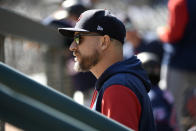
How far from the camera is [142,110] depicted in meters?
2.57

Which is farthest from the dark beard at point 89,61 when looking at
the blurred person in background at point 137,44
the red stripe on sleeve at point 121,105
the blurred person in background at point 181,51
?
the blurred person in background at point 137,44

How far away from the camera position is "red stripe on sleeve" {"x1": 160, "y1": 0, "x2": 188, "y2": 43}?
5602 millimetres

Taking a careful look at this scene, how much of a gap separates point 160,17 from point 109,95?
7971 millimetres

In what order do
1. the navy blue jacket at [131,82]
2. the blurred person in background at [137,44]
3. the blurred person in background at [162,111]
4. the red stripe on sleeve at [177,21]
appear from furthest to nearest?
1. the blurred person in background at [137,44]
2. the red stripe on sleeve at [177,21]
3. the blurred person in background at [162,111]
4. the navy blue jacket at [131,82]

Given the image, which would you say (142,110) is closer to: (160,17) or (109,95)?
(109,95)

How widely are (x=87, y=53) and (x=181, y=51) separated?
328 cm

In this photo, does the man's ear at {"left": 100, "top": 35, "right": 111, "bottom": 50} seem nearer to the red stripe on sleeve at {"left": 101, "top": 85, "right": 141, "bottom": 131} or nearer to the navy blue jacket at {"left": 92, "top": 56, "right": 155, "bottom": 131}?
the navy blue jacket at {"left": 92, "top": 56, "right": 155, "bottom": 131}

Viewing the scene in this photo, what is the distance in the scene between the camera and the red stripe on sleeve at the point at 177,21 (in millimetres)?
5602

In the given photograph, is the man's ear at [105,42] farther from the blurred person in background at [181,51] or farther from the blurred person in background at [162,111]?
the blurred person in background at [181,51]

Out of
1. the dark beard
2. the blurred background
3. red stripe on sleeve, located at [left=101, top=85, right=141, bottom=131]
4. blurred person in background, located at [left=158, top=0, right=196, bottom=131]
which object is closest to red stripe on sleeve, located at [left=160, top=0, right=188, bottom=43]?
blurred person in background, located at [left=158, top=0, right=196, bottom=131]

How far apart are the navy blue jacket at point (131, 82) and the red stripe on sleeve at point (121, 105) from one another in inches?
1.4

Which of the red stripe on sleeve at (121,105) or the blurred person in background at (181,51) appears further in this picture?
the blurred person in background at (181,51)

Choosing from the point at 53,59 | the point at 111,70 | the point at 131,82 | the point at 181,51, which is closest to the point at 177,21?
the point at 181,51

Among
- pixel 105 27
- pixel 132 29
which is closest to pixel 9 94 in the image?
pixel 105 27
